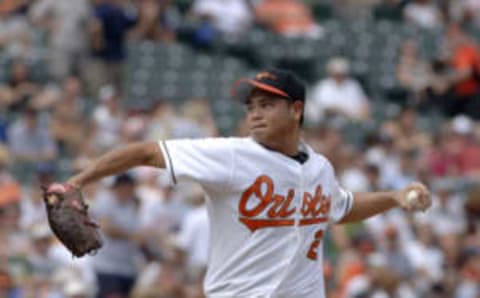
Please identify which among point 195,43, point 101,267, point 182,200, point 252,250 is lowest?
point 252,250

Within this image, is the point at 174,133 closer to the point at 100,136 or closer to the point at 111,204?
the point at 100,136

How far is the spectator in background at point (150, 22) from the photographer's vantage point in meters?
13.7

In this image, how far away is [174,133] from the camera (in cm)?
1184

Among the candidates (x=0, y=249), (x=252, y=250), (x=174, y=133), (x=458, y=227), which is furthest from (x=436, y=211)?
(x=252, y=250)

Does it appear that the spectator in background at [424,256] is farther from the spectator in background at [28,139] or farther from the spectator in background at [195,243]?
the spectator in background at [28,139]

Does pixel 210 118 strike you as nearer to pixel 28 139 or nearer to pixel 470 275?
pixel 28 139

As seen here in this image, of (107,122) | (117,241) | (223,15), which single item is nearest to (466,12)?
(223,15)

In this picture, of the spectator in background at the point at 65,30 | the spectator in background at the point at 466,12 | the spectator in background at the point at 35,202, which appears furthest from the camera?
the spectator in background at the point at 466,12

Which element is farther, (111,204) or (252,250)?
(111,204)

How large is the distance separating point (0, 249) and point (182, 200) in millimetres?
1972

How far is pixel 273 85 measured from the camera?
5812 millimetres

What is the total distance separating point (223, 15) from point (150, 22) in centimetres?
141

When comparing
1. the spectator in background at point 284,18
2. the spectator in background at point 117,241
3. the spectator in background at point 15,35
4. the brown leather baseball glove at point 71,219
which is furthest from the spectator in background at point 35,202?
the spectator in background at point 284,18

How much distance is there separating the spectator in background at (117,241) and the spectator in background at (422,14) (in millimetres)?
8380
